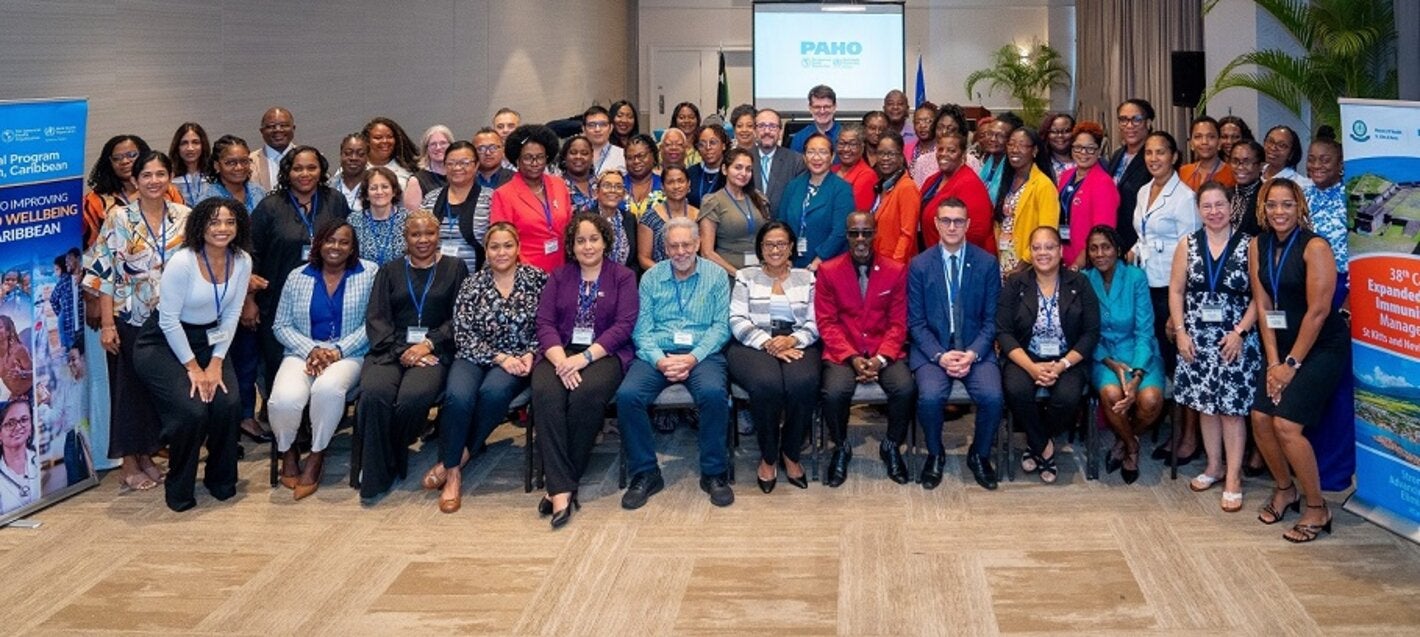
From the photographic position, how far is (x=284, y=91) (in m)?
7.48

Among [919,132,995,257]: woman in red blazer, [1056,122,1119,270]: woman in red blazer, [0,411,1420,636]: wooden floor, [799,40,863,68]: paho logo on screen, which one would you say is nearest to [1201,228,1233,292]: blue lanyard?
[1056,122,1119,270]: woman in red blazer

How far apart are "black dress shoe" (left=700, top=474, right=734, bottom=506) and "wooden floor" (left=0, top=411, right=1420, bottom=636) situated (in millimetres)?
47

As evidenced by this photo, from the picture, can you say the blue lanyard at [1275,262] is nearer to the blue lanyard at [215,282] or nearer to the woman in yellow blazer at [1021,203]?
the woman in yellow blazer at [1021,203]

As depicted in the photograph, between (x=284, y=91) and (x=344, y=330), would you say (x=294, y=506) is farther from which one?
(x=284, y=91)

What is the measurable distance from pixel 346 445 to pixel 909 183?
10.3 ft

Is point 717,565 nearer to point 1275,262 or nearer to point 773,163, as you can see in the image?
point 1275,262

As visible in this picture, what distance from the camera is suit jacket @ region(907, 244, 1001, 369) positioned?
5680 millimetres

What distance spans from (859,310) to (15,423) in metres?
3.65

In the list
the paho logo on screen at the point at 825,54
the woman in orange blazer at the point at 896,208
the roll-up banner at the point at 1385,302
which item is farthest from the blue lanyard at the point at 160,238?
the paho logo on screen at the point at 825,54

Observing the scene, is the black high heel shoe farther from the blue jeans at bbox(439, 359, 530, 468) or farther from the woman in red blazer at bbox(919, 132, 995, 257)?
the woman in red blazer at bbox(919, 132, 995, 257)

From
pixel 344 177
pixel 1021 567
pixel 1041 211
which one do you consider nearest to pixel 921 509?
pixel 1021 567

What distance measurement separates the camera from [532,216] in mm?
6105

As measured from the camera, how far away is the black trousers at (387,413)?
17.9 feet

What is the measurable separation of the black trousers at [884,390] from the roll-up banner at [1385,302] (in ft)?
5.99
